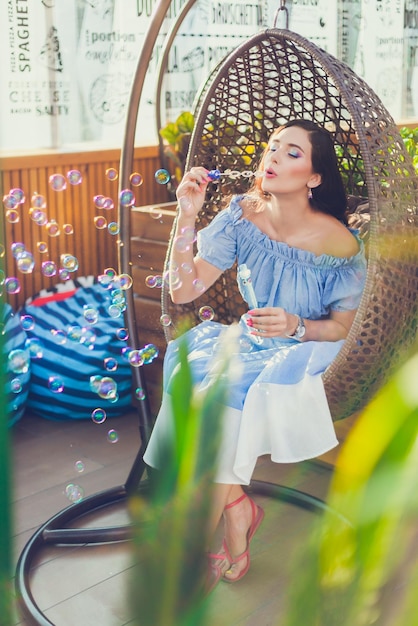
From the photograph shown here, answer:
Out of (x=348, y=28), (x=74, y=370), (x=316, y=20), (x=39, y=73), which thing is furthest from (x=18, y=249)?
(x=348, y=28)

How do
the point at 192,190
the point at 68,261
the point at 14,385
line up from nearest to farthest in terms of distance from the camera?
the point at 14,385
the point at 192,190
the point at 68,261

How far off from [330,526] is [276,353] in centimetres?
158

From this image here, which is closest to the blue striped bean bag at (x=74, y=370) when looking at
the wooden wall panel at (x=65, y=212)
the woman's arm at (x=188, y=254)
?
the wooden wall panel at (x=65, y=212)

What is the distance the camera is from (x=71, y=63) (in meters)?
3.46

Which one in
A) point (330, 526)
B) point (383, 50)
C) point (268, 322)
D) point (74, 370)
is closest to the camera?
point (330, 526)

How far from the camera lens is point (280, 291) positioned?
6.67ft

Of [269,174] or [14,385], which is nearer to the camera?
[14,385]

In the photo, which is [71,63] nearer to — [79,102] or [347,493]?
[79,102]

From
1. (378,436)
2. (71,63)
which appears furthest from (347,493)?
(71,63)

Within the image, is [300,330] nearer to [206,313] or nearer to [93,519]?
[206,313]

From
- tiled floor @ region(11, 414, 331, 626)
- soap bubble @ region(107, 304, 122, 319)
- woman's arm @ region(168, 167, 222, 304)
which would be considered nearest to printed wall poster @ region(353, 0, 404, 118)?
tiled floor @ region(11, 414, 331, 626)

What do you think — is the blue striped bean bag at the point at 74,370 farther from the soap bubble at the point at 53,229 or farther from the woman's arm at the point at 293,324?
the woman's arm at the point at 293,324

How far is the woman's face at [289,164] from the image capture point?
1967 mm

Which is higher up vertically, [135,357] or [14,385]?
[14,385]
